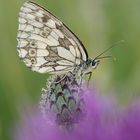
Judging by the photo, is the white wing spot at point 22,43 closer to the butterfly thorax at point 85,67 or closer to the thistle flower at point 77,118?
the butterfly thorax at point 85,67

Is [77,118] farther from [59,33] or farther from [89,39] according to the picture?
[89,39]

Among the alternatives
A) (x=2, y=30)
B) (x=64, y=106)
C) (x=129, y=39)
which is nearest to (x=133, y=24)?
(x=129, y=39)

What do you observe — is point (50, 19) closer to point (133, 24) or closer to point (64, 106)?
point (64, 106)

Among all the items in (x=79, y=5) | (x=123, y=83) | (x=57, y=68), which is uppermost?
(x=79, y=5)

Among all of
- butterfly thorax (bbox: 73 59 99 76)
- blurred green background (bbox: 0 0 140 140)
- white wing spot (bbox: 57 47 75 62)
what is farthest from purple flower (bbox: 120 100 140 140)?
blurred green background (bbox: 0 0 140 140)

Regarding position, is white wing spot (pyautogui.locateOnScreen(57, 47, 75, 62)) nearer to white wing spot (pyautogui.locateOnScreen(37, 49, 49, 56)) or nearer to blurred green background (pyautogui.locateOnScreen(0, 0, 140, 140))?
white wing spot (pyautogui.locateOnScreen(37, 49, 49, 56))

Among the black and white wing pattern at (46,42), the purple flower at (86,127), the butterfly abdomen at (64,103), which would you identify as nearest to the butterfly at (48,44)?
the black and white wing pattern at (46,42)

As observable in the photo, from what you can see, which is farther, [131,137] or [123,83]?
[123,83]
